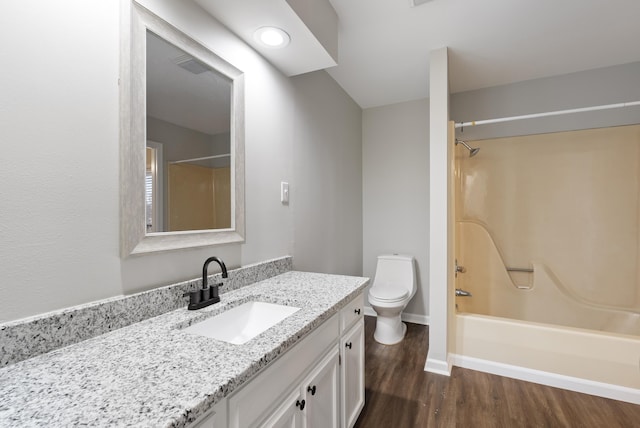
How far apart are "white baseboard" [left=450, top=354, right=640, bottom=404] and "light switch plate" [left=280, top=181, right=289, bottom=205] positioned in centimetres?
180

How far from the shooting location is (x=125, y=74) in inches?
38.7

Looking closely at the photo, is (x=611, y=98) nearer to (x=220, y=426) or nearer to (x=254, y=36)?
(x=254, y=36)

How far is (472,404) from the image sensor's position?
1.79m

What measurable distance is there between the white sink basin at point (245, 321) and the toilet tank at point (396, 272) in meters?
1.84

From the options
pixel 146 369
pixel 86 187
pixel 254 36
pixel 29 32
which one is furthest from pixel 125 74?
pixel 146 369

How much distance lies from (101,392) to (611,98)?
376 centimetres

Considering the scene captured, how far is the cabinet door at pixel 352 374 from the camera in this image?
1374 millimetres

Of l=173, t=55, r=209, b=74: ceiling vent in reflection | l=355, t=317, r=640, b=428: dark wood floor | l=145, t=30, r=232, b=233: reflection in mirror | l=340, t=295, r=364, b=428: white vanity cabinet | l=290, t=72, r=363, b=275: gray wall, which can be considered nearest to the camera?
l=145, t=30, r=232, b=233: reflection in mirror

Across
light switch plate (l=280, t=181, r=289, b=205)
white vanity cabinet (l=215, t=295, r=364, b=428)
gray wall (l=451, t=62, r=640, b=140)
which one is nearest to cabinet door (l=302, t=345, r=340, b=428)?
white vanity cabinet (l=215, t=295, r=364, b=428)

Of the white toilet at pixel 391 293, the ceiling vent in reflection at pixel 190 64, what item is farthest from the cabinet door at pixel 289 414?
the white toilet at pixel 391 293

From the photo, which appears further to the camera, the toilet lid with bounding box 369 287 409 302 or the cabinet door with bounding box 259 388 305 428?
the toilet lid with bounding box 369 287 409 302

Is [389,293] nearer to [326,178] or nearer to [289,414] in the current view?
[326,178]

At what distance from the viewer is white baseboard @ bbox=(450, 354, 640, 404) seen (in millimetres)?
1797

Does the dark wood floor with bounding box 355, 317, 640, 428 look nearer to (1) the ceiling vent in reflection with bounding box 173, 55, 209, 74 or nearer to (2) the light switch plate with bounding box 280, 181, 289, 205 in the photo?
(2) the light switch plate with bounding box 280, 181, 289, 205
